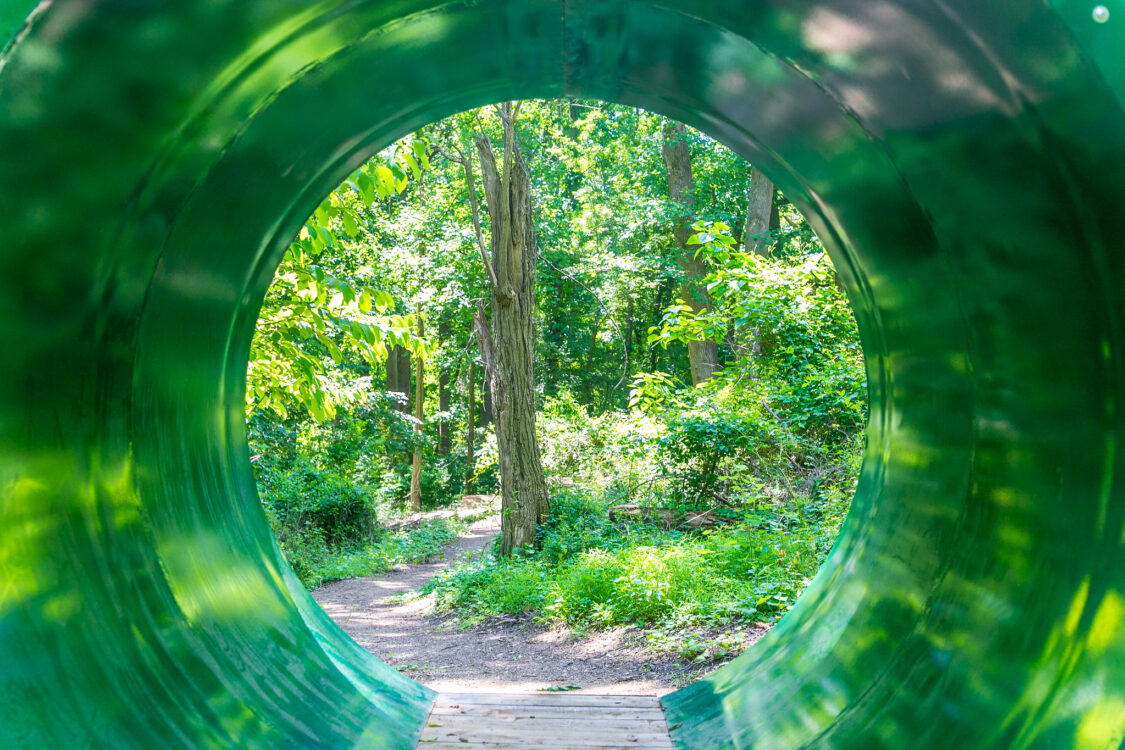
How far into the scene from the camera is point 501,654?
8492 mm

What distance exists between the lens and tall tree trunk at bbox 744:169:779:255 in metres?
18.2

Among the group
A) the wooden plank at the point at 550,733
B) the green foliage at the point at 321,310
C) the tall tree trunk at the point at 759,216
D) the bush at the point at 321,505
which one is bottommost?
the wooden plank at the point at 550,733

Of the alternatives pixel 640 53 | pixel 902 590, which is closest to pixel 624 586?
pixel 902 590

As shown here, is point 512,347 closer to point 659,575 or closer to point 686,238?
point 659,575

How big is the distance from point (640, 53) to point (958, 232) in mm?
1245

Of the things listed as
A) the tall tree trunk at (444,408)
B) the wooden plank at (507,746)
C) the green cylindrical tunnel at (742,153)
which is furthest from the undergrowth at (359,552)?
the green cylindrical tunnel at (742,153)

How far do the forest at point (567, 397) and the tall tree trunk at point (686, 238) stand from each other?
74mm

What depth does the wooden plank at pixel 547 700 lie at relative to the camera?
4234 millimetres

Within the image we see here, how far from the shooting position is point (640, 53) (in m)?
3.03

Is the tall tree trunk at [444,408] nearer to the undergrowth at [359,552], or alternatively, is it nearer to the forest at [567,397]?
the forest at [567,397]

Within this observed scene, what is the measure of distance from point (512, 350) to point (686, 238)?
9.50m

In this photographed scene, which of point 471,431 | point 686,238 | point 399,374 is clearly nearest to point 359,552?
point 686,238

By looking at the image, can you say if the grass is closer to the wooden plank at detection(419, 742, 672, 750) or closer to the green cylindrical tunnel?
the wooden plank at detection(419, 742, 672, 750)

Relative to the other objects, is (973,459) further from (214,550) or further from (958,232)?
(214,550)
